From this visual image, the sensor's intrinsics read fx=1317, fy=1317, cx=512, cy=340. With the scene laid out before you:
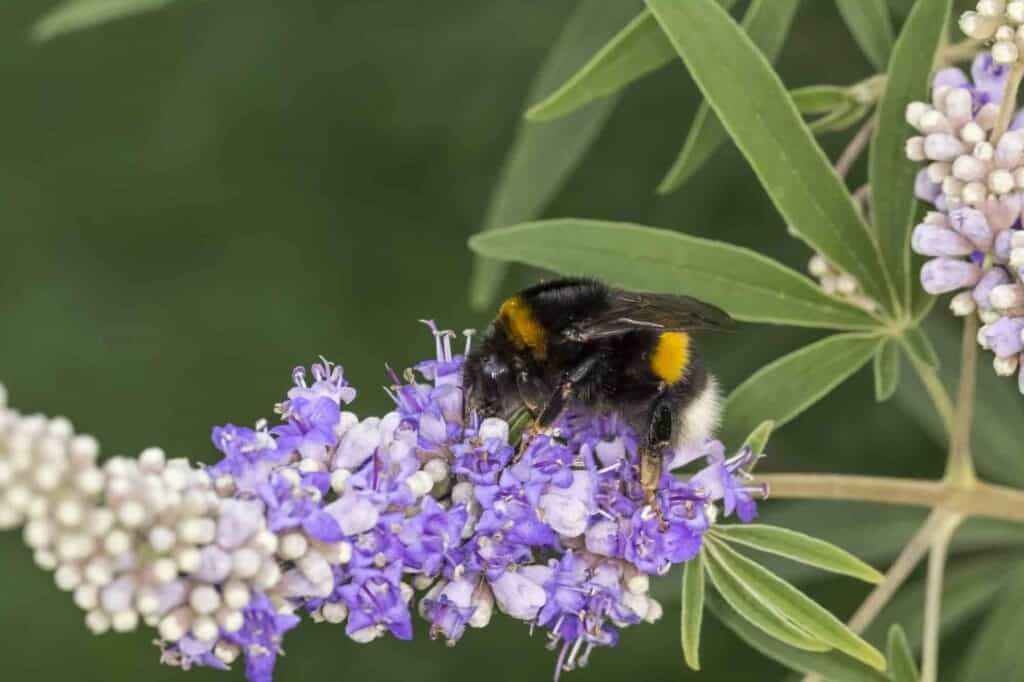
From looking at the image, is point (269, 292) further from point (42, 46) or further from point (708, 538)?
point (708, 538)

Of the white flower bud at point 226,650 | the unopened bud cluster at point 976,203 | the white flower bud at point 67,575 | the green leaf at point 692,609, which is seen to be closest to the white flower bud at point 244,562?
the white flower bud at point 226,650

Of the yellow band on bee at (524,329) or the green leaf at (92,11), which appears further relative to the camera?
the green leaf at (92,11)

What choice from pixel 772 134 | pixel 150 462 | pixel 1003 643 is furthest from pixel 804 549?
pixel 150 462

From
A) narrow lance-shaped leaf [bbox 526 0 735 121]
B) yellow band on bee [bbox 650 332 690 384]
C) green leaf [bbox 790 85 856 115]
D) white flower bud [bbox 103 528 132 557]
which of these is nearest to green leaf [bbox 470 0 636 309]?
narrow lance-shaped leaf [bbox 526 0 735 121]

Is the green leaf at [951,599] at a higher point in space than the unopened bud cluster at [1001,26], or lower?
lower

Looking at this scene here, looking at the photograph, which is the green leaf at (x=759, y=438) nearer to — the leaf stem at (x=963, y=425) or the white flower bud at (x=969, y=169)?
the leaf stem at (x=963, y=425)

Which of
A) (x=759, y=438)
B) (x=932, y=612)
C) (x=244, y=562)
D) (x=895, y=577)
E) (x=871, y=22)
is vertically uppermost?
(x=871, y=22)

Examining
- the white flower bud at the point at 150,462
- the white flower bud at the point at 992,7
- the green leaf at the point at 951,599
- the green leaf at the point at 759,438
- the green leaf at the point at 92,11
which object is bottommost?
the green leaf at the point at 951,599

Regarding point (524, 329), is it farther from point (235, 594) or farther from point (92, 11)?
point (92, 11)
